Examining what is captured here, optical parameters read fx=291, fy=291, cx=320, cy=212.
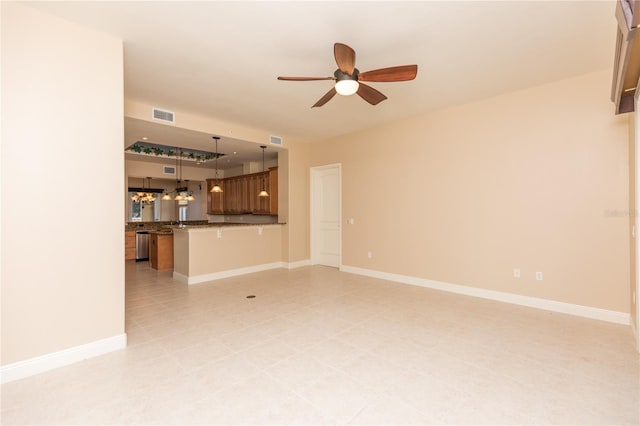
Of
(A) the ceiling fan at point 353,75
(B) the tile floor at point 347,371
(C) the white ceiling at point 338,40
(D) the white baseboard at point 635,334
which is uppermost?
(C) the white ceiling at point 338,40

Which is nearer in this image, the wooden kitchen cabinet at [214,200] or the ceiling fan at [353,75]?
the ceiling fan at [353,75]

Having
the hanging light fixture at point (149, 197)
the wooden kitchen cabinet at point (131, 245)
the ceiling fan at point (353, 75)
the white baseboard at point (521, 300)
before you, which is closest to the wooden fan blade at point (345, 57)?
the ceiling fan at point (353, 75)

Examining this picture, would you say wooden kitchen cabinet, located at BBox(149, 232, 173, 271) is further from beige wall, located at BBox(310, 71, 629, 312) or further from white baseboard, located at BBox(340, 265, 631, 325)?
white baseboard, located at BBox(340, 265, 631, 325)

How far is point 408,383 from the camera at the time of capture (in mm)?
2170

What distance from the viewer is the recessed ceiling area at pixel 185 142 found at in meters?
4.87

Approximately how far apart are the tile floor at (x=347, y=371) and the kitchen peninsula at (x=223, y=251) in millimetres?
1485

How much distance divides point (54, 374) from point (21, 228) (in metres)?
1.18

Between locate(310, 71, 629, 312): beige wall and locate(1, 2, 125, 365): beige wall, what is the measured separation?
414cm

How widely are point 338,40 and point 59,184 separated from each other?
2.73 meters

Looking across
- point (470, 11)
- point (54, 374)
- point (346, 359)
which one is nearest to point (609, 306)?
point (346, 359)

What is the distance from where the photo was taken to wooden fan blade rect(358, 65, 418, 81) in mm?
2488

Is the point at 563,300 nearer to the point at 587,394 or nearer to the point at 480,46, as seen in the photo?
the point at 587,394

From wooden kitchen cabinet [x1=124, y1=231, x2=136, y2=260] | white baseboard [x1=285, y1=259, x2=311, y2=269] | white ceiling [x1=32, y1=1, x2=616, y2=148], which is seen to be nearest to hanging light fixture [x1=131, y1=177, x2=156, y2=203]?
wooden kitchen cabinet [x1=124, y1=231, x2=136, y2=260]

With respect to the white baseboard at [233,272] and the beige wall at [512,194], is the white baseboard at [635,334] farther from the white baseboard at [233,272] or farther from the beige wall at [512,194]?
the white baseboard at [233,272]
